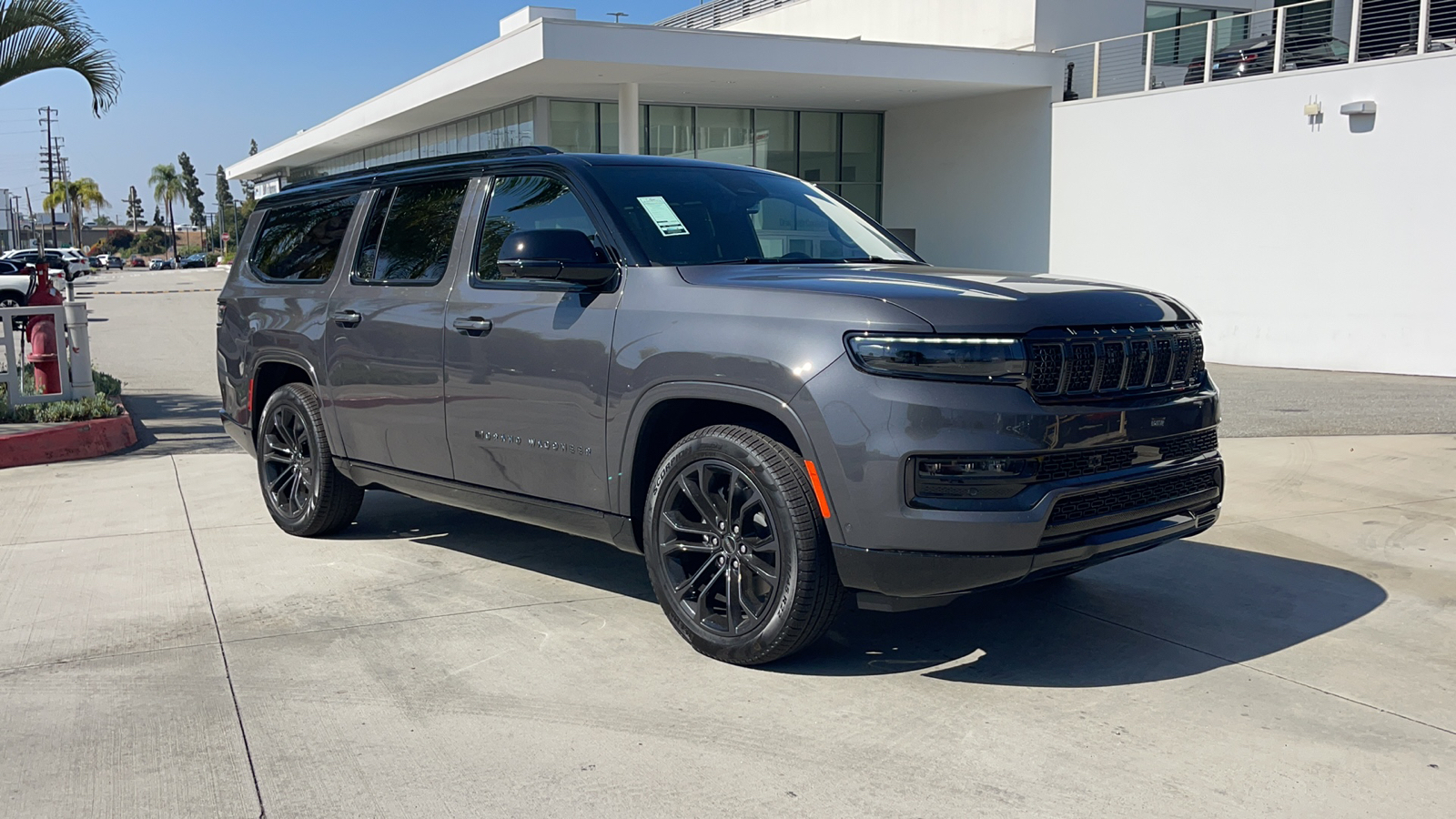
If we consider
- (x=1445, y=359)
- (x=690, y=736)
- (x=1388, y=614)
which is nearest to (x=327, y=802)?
(x=690, y=736)

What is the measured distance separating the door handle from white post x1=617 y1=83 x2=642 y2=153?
18702 mm

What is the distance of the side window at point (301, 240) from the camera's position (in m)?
6.23

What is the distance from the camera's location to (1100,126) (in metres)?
21.9

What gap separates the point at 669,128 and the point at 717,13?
39.0ft

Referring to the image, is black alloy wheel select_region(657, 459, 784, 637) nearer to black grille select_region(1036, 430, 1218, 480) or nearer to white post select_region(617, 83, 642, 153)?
black grille select_region(1036, 430, 1218, 480)

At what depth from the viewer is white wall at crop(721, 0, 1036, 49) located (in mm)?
24500

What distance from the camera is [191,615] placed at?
5.11 m

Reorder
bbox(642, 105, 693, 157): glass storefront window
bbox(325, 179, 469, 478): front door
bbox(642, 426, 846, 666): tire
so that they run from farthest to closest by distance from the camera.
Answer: bbox(642, 105, 693, 157): glass storefront window
bbox(325, 179, 469, 478): front door
bbox(642, 426, 846, 666): tire

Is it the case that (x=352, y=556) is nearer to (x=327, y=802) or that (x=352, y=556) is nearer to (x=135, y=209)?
(x=327, y=802)

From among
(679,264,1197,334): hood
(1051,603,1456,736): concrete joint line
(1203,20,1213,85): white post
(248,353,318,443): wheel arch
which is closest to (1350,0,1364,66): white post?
(1203,20,1213,85): white post

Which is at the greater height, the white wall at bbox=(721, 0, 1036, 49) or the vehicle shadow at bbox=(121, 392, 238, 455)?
the white wall at bbox=(721, 0, 1036, 49)

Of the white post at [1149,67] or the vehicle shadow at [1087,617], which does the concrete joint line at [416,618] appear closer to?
the vehicle shadow at [1087,617]

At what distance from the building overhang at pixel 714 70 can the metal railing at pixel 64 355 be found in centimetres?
1132

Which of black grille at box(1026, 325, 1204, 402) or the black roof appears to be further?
the black roof
